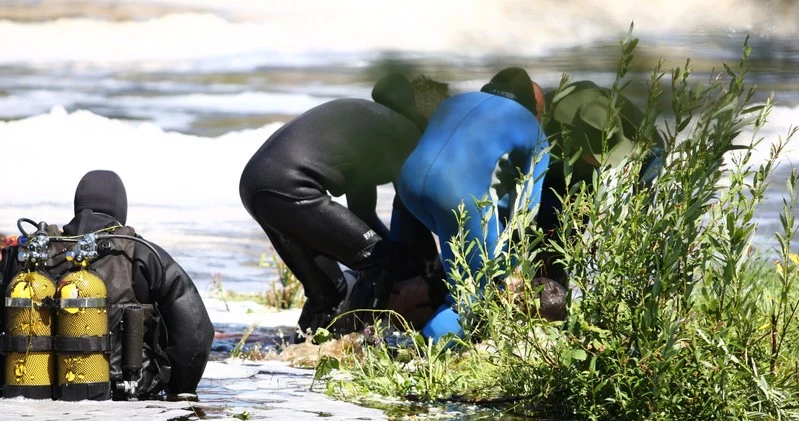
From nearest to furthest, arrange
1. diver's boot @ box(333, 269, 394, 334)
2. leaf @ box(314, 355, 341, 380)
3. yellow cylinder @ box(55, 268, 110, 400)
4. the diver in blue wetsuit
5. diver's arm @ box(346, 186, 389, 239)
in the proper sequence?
1. yellow cylinder @ box(55, 268, 110, 400)
2. leaf @ box(314, 355, 341, 380)
3. the diver in blue wetsuit
4. diver's boot @ box(333, 269, 394, 334)
5. diver's arm @ box(346, 186, 389, 239)

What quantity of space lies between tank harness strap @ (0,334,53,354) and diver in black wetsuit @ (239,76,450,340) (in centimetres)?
219

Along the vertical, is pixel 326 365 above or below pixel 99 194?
below

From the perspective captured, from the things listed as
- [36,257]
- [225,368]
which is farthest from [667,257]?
[225,368]

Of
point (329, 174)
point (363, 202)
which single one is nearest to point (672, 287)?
point (329, 174)

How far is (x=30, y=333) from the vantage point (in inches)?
150

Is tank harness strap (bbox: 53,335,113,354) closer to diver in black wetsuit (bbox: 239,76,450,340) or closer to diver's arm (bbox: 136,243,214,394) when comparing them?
diver's arm (bbox: 136,243,214,394)

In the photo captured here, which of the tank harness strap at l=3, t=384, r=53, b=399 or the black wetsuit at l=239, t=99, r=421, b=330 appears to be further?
the black wetsuit at l=239, t=99, r=421, b=330

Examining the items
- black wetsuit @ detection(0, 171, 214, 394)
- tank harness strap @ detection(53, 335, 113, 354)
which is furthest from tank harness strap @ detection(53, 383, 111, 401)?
black wetsuit @ detection(0, 171, 214, 394)

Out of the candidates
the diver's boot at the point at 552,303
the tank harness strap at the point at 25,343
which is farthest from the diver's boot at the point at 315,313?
the tank harness strap at the point at 25,343

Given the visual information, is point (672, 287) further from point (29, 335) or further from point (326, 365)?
point (29, 335)

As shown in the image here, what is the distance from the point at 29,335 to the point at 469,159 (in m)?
2.14

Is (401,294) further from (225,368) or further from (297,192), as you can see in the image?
(225,368)

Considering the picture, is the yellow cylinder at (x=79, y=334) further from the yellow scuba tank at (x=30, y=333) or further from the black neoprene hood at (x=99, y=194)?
the black neoprene hood at (x=99, y=194)

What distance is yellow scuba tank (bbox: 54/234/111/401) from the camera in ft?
12.4
